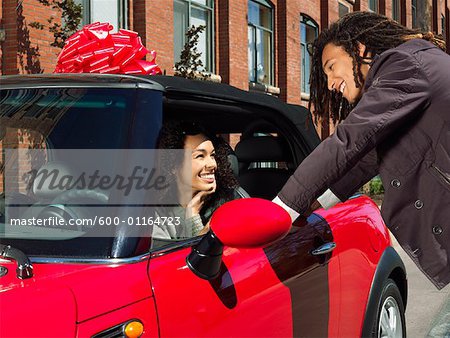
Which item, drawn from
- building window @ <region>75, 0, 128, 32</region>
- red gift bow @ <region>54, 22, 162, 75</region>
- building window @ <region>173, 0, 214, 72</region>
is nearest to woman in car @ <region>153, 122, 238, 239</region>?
red gift bow @ <region>54, 22, 162, 75</region>

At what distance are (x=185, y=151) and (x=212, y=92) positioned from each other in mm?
338

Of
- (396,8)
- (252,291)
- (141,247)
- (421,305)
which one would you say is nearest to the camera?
(141,247)

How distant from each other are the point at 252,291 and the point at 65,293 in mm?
860

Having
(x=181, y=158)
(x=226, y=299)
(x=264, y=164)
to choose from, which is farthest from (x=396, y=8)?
(x=226, y=299)

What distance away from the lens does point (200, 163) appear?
11.0 feet

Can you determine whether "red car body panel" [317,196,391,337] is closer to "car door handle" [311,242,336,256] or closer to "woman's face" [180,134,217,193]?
"car door handle" [311,242,336,256]

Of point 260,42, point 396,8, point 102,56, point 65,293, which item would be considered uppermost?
point 396,8

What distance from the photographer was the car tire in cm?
389

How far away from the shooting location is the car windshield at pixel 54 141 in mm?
2414

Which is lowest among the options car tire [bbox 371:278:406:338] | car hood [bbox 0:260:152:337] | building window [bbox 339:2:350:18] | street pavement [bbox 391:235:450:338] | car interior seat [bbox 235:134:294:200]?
street pavement [bbox 391:235:450:338]

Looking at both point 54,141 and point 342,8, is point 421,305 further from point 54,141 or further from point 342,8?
point 342,8

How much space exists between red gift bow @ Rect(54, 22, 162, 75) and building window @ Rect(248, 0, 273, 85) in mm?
14700

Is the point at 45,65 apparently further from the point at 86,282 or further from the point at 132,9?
the point at 86,282

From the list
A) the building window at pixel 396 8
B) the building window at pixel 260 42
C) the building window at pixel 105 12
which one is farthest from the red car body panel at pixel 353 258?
the building window at pixel 396 8
